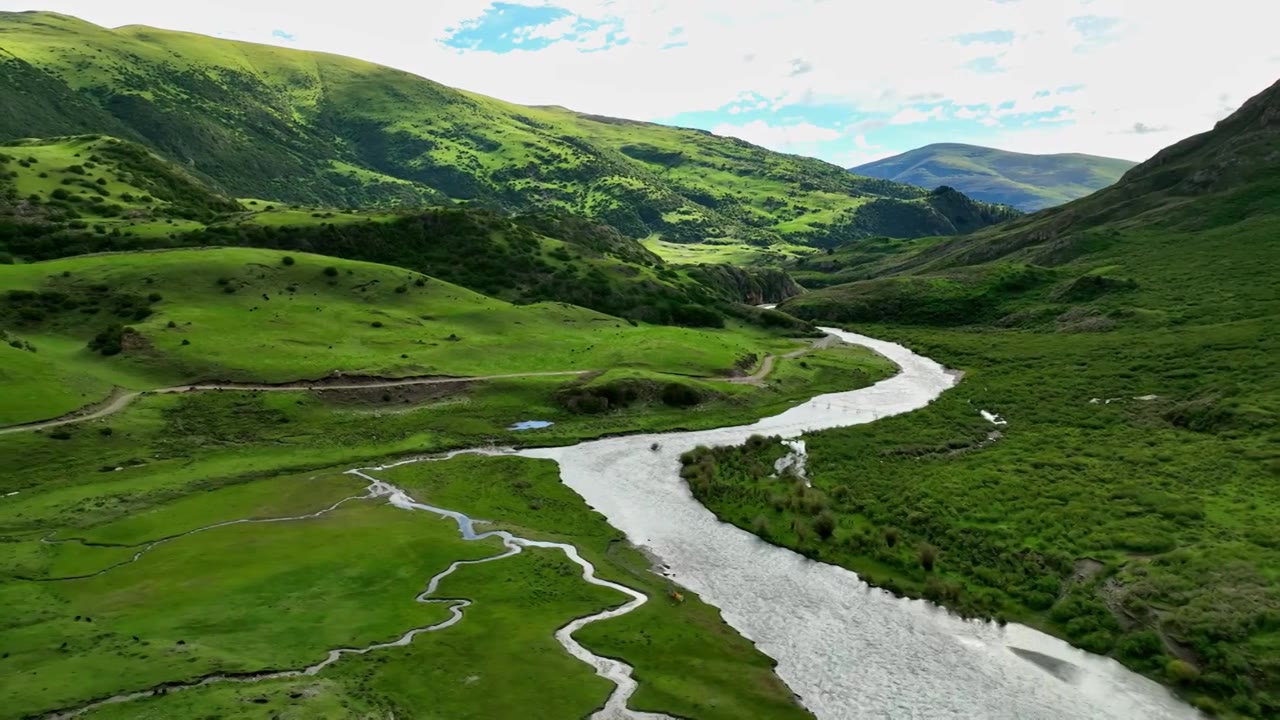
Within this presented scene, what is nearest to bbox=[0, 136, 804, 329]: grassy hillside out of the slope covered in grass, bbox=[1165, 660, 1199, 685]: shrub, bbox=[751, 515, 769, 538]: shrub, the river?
the slope covered in grass

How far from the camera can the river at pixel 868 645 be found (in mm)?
32594

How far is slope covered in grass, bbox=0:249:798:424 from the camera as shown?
7812cm

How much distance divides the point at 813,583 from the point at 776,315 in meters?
115

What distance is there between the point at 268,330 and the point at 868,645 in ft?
273

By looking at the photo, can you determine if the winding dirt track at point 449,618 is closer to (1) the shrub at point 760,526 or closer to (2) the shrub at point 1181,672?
(1) the shrub at point 760,526

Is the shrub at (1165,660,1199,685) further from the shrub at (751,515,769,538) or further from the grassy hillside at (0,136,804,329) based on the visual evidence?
the grassy hillside at (0,136,804,329)

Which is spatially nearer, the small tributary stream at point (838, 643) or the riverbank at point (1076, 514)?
the small tributary stream at point (838, 643)

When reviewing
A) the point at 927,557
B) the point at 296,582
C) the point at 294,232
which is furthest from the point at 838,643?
the point at 294,232

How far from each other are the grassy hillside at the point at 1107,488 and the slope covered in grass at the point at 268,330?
127 feet

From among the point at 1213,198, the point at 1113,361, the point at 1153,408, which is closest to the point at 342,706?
the point at 1153,408

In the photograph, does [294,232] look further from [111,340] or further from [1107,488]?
[1107,488]

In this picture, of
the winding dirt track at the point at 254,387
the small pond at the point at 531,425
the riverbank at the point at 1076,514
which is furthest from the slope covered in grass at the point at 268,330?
the riverbank at the point at 1076,514

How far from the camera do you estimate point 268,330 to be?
92.3 metres

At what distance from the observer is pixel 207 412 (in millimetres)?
71938
